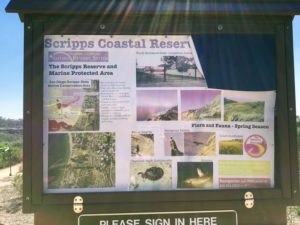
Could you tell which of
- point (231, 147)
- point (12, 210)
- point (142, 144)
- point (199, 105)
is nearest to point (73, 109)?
point (142, 144)

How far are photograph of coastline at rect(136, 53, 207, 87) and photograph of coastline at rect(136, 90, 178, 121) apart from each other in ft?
0.19

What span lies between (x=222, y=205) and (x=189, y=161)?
320mm

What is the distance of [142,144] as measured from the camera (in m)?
2.35

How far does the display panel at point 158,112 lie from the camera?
233cm

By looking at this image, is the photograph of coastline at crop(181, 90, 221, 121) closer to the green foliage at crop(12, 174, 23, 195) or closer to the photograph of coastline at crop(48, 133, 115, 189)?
the photograph of coastline at crop(48, 133, 115, 189)

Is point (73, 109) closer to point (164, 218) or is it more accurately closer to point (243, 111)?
point (164, 218)

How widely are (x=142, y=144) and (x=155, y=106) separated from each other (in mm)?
228

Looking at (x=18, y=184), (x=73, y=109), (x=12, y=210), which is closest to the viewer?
(x=73, y=109)

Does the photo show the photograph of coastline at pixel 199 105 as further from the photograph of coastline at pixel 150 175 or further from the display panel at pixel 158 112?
the photograph of coastline at pixel 150 175

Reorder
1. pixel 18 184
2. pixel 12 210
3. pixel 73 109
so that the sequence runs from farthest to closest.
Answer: pixel 18 184, pixel 12 210, pixel 73 109

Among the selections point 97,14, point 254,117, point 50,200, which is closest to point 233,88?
point 254,117

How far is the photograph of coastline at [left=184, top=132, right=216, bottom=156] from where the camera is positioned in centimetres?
236

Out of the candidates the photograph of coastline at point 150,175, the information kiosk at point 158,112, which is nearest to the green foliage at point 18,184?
the information kiosk at point 158,112

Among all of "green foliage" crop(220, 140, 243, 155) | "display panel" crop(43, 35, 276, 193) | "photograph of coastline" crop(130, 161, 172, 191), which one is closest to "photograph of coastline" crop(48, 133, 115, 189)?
"display panel" crop(43, 35, 276, 193)
